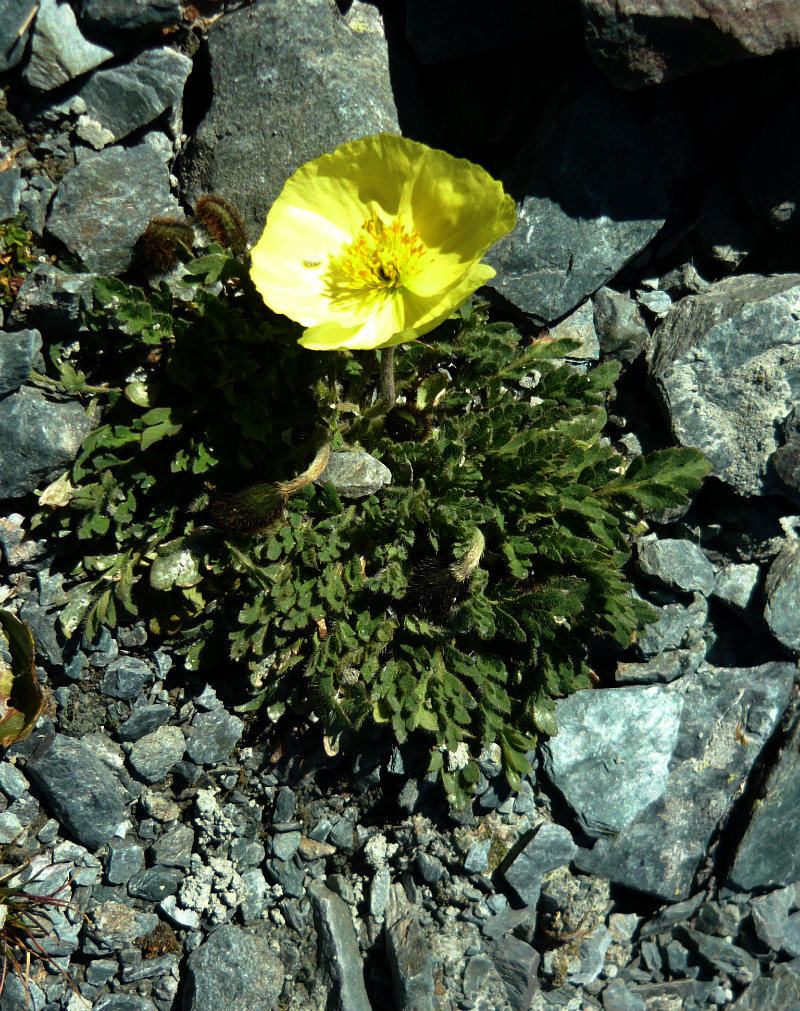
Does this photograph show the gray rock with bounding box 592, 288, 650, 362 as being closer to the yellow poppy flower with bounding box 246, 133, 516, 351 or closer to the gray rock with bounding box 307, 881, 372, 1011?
the yellow poppy flower with bounding box 246, 133, 516, 351

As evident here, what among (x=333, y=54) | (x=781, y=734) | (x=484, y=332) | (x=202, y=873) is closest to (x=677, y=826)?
(x=781, y=734)

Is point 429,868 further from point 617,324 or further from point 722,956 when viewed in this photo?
point 617,324

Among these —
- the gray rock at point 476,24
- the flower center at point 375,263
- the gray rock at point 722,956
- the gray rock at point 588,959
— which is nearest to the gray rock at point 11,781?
the flower center at point 375,263

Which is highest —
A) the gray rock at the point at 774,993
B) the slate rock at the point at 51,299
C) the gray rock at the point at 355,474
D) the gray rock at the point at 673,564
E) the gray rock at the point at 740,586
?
the slate rock at the point at 51,299

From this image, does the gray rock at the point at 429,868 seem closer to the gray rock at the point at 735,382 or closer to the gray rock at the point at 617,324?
the gray rock at the point at 735,382

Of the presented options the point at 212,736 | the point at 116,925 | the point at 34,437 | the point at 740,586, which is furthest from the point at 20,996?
the point at 740,586

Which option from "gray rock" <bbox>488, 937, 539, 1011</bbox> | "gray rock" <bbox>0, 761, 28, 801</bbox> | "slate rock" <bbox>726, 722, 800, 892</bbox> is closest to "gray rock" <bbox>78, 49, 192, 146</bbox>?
"gray rock" <bbox>0, 761, 28, 801</bbox>
